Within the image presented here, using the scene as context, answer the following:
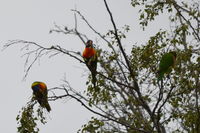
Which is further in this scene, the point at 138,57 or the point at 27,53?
the point at 138,57

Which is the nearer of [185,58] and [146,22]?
[185,58]

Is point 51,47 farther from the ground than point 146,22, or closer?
closer

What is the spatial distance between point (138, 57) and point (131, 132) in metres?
1.34

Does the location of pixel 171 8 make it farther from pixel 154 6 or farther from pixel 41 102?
pixel 41 102

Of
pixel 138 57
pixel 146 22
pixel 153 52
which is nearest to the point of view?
pixel 153 52

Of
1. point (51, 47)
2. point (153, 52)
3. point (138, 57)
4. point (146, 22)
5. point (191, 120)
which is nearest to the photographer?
point (51, 47)

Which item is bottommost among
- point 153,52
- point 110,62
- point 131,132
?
point 131,132

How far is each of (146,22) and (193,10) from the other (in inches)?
34.3

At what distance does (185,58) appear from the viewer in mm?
4625

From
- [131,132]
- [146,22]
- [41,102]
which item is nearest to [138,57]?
[146,22]

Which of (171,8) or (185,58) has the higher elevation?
(171,8)

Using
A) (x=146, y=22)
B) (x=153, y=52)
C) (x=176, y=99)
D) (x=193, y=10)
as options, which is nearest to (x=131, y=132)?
(x=176, y=99)

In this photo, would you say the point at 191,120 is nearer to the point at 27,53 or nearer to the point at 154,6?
Answer: the point at 154,6

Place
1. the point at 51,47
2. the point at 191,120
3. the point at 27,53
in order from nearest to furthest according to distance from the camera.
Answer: the point at 51,47
the point at 27,53
the point at 191,120
